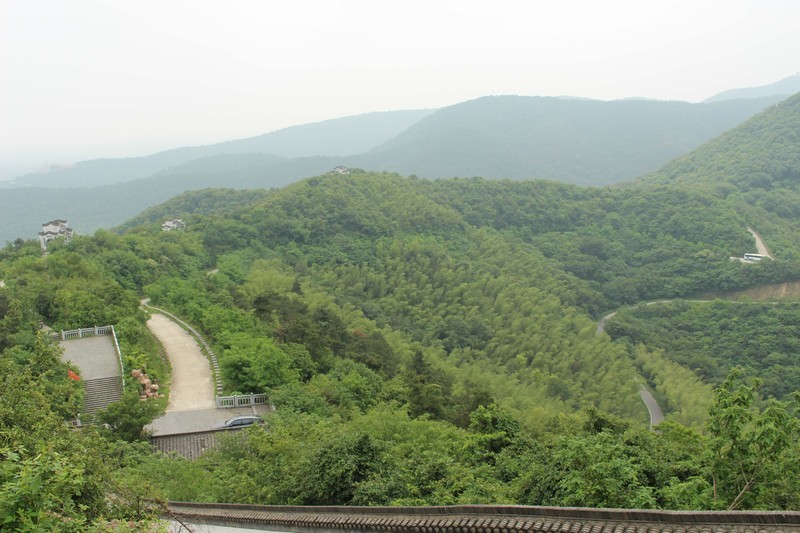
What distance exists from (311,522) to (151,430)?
911 cm

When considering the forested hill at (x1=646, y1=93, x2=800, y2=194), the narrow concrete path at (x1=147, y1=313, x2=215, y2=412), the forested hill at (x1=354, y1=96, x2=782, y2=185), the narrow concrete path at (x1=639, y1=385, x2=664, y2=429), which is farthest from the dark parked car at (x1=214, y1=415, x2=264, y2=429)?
the forested hill at (x1=354, y1=96, x2=782, y2=185)

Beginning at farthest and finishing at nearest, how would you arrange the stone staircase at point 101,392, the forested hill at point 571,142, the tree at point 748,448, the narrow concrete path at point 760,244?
the forested hill at point 571,142 < the narrow concrete path at point 760,244 < the stone staircase at point 101,392 < the tree at point 748,448

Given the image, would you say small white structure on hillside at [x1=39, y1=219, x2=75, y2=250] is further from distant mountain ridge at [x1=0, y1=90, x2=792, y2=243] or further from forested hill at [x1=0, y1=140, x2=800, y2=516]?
distant mountain ridge at [x1=0, y1=90, x2=792, y2=243]

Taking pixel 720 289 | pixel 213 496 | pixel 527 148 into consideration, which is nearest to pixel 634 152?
pixel 527 148

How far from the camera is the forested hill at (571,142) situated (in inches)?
5846

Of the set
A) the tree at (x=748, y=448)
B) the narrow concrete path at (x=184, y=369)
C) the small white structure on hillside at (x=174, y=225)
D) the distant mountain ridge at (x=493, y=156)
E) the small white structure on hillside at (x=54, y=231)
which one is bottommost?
the narrow concrete path at (x=184, y=369)

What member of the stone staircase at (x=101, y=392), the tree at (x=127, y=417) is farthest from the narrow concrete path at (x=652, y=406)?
the stone staircase at (x=101, y=392)

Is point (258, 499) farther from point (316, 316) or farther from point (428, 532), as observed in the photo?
point (316, 316)

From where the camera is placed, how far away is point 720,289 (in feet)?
155

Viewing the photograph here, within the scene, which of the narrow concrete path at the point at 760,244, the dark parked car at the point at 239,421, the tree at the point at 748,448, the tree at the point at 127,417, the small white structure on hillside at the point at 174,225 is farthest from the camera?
the narrow concrete path at the point at 760,244

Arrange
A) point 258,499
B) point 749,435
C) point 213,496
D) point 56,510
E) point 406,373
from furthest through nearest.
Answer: point 406,373, point 213,496, point 258,499, point 749,435, point 56,510

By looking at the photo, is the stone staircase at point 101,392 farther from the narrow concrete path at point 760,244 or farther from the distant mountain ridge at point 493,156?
the distant mountain ridge at point 493,156

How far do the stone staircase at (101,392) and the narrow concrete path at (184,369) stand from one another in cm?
146

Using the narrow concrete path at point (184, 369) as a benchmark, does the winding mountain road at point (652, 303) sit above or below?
below
